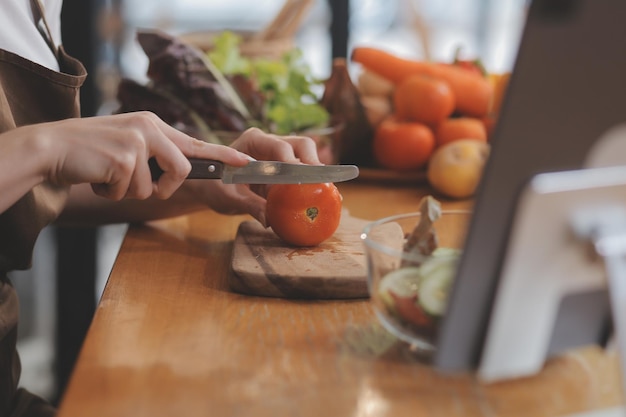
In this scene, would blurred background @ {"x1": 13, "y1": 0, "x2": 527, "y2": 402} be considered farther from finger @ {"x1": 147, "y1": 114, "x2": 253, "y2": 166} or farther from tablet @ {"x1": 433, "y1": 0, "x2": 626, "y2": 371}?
tablet @ {"x1": 433, "y1": 0, "x2": 626, "y2": 371}

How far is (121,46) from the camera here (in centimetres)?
387

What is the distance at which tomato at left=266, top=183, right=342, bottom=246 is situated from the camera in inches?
43.1

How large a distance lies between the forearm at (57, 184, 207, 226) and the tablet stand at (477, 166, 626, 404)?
80 cm

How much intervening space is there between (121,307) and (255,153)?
0.37 meters

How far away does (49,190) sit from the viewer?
122 centimetres

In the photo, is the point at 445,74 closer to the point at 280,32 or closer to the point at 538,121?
the point at 280,32

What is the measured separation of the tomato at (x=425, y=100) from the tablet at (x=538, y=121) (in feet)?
3.56

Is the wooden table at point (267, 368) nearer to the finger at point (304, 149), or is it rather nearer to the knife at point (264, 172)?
the knife at point (264, 172)

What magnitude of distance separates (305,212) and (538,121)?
53cm

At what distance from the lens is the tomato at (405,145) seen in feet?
5.52

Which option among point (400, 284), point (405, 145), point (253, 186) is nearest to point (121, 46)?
point (405, 145)

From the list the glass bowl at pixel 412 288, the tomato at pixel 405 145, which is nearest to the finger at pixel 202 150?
the glass bowl at pixel 412 288

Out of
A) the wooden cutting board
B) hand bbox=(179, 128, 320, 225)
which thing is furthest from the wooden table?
hand bbox=(179, 128, 320, 225)

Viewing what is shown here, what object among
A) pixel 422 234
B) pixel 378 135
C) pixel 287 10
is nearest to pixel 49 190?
pixel 422 234
